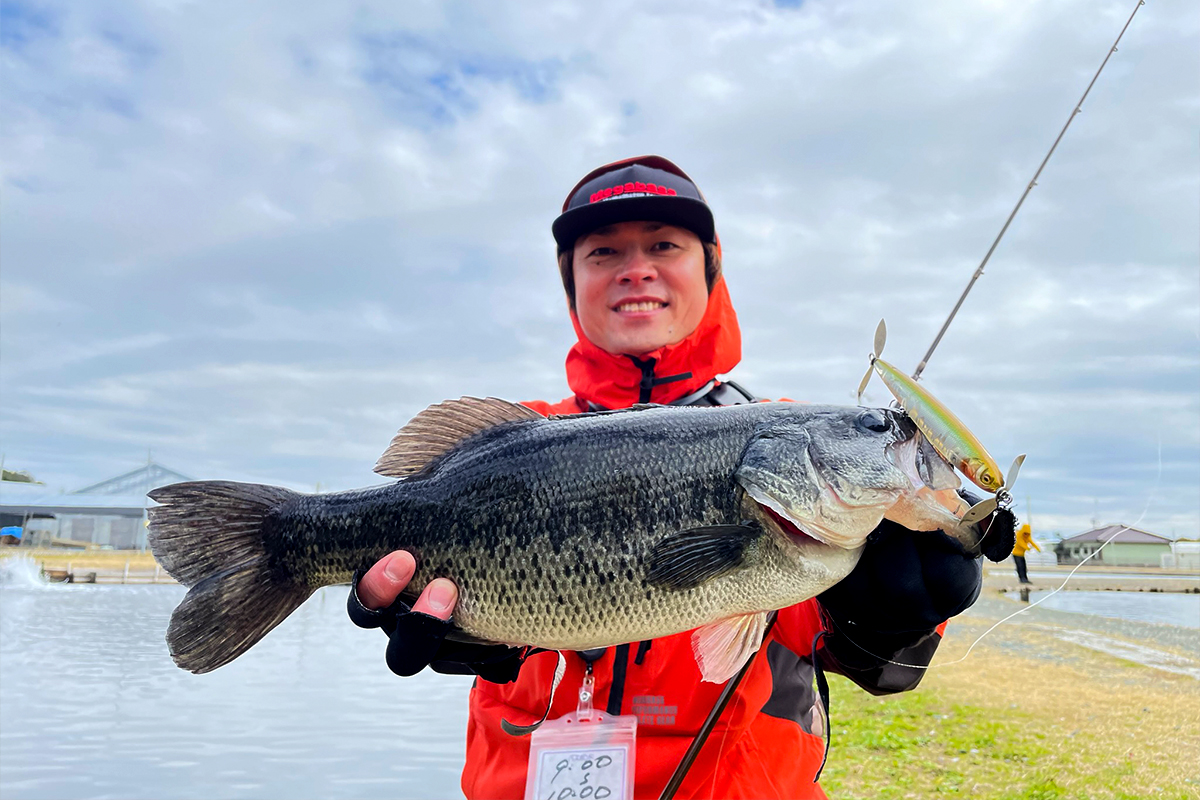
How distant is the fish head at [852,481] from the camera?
2127 mm

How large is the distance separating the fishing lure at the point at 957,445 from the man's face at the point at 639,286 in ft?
4.10

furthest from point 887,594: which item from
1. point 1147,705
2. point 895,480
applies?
point 1147,705

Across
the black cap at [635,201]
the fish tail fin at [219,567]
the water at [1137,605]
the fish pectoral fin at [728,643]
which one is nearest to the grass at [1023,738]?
the fish pectoral fin at [728,643]

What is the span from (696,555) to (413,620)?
2.90ft

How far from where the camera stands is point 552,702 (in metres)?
2.62

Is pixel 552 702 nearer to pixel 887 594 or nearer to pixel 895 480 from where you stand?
pixel 887 594

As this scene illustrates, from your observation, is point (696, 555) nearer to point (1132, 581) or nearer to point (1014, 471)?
point (1014, 471)

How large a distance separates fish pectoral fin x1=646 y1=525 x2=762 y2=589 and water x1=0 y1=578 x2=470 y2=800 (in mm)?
5874

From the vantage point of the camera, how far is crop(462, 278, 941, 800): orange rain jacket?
2477 mm

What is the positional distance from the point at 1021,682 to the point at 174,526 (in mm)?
13854

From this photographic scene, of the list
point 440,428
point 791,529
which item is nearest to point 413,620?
point 440,428

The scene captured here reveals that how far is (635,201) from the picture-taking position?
3199 millimetres

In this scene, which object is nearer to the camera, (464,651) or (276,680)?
(464,651)

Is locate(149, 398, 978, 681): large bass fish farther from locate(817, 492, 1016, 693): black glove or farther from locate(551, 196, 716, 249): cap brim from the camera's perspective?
locate(551, 196, 716, 249): cap brim
